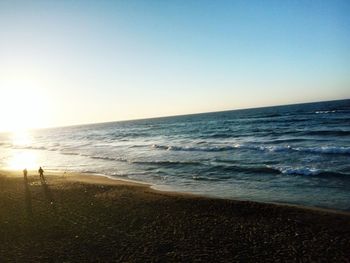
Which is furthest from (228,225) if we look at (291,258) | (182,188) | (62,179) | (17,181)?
(17,181)

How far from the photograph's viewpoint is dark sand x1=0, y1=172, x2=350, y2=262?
9.64m

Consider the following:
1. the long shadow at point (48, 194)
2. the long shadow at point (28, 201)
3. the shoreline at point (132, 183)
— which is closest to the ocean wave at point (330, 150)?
the shoreline at point (132, 183)

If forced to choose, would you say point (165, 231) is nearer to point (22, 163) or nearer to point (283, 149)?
point (283, 149)

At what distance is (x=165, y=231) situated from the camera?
37.9 ft

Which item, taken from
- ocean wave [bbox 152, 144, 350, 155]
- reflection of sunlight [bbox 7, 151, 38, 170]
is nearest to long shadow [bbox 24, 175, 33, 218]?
reflection of sunlight [bbox 7, 151, 38, 170]

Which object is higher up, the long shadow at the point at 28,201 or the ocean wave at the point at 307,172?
the long shadow at the point at 28,201

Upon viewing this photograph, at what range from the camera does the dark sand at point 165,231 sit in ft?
31.6

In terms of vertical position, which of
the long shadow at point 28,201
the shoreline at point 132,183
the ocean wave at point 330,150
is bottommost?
the shoreline at point 132,183

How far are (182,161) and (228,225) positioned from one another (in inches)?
654

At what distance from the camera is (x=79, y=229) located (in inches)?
476

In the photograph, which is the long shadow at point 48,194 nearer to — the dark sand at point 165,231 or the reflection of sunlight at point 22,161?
the dark sand at point 165,231

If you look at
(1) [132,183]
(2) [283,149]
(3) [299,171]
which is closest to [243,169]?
(3) [299,171]

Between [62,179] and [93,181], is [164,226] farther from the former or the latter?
[62,179]

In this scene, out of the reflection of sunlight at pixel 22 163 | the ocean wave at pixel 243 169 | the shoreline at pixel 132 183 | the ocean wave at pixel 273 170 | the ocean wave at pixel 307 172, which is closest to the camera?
the shoreline at pixel 132 183
